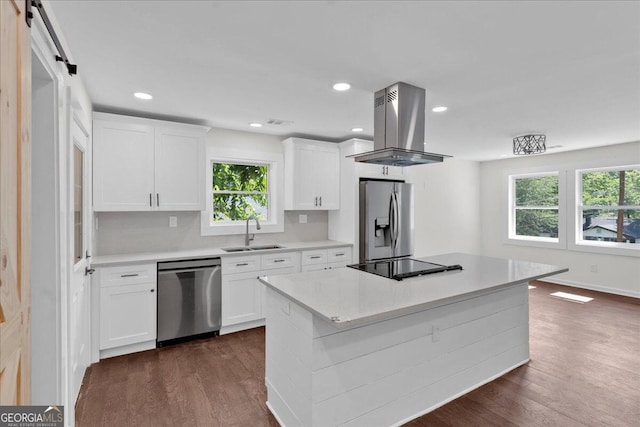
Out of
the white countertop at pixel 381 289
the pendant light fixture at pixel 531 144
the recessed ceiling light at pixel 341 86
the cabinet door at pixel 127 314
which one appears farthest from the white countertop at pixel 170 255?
the pendant light fixture at pixel 531 144

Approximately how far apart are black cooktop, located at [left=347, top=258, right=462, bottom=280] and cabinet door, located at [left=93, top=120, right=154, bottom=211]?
7.74 feet

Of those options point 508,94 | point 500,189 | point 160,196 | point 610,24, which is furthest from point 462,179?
point 160,196

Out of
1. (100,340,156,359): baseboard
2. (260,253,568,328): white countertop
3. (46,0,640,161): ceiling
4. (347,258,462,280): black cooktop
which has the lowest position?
(100,340,156,359): baseboard

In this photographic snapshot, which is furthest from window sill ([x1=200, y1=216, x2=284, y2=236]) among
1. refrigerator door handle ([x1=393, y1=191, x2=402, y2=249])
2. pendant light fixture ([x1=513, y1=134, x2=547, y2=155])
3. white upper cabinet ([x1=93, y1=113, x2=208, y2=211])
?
pendant light fixture ([x1=513, y1=134, x2=547, y2=155])

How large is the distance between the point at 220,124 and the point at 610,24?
3501 millimetres

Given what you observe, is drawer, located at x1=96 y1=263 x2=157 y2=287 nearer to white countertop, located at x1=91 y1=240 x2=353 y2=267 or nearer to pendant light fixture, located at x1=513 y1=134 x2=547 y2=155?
white countertop, located at x1=91 y1=240 x2=353 y2=267

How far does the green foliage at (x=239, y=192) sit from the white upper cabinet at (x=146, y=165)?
0.50 meters

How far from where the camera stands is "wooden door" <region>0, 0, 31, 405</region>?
2.74 feet

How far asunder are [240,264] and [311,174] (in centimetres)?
155

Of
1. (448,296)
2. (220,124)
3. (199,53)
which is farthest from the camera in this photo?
(220,124)

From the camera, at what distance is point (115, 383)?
8.55 ft

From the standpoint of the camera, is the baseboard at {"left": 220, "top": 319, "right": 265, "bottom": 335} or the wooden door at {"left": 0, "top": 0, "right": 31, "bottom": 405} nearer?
the wooden door at {"left": 0, "top": 0, "right": 31, "bottom": 405}

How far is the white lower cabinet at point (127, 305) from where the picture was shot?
9.86 feet

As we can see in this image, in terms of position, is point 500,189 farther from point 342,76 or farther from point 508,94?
point 342,76
